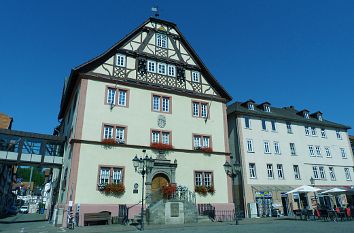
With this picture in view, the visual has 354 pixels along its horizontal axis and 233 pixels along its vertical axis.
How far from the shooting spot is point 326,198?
34.6 meters

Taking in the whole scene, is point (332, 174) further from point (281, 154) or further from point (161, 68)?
point (161, 68)

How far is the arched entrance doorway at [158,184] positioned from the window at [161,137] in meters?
2.63

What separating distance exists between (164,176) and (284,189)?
1540 cm

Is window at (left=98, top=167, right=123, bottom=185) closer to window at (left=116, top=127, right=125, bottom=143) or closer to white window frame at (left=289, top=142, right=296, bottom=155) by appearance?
window at (left=116, top=127, right=125, bottom=143)

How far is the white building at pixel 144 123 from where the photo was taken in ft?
66.2

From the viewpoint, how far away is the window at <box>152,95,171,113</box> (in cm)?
2408

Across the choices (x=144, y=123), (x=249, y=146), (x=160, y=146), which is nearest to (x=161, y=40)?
(x=144, y=123)

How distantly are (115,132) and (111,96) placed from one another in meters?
2.92

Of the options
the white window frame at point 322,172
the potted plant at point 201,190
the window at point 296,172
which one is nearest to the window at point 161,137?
the potted plant at point 201,190

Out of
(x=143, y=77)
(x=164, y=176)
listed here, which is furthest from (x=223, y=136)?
(x=143, y=77)

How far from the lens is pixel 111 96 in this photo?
886 inches

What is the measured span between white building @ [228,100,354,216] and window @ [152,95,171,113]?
398 inches

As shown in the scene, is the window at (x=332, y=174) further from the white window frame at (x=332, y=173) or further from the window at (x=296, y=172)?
the window at (x=296, y=172)

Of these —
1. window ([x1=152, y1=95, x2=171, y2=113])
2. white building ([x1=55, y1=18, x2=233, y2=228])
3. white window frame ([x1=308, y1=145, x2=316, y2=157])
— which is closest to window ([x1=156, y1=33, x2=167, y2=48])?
white building ([x1=55, y1=18, x2=233, y2=228])
